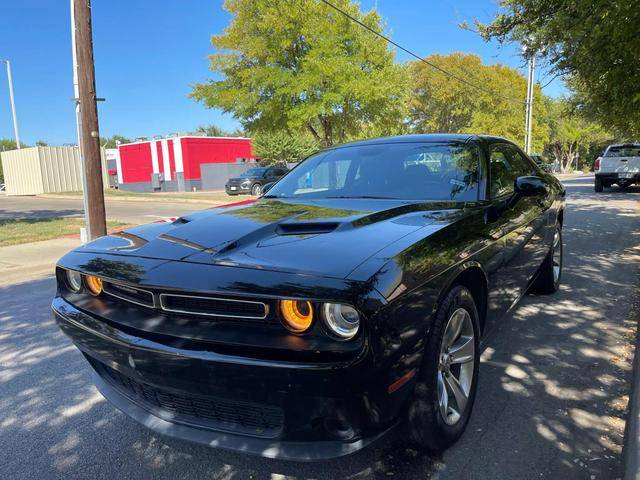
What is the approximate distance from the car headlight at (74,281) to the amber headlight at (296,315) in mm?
1339

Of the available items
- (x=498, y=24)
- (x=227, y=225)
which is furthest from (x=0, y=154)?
(x=227, y=225)

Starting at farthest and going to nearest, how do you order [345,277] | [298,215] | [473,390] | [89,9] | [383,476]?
[89,9] < [298,215] < [473,390] < [383,476] < [345,277]

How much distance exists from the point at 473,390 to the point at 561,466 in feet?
1.71

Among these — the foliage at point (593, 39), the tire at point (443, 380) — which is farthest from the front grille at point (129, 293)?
the foliage at point (593, 39)

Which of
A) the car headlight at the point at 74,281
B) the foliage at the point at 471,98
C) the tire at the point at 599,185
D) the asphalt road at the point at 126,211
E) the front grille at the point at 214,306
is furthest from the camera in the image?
the foliage at the point at 471,98

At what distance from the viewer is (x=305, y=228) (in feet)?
8.20

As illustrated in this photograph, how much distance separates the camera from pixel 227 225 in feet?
8.73

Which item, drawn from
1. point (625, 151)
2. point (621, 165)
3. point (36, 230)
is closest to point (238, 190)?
point (36, 230)

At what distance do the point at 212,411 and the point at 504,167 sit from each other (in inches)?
116

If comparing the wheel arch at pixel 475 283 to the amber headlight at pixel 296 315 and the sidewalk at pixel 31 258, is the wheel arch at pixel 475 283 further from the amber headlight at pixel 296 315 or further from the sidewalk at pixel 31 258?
the sidewalk at pixel 31 258

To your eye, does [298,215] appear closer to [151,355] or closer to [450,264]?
[450,264]

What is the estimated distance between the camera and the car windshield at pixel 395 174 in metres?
3.31

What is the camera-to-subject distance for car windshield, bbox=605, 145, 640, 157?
57.0 ft

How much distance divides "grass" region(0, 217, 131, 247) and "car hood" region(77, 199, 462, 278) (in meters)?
8.48
